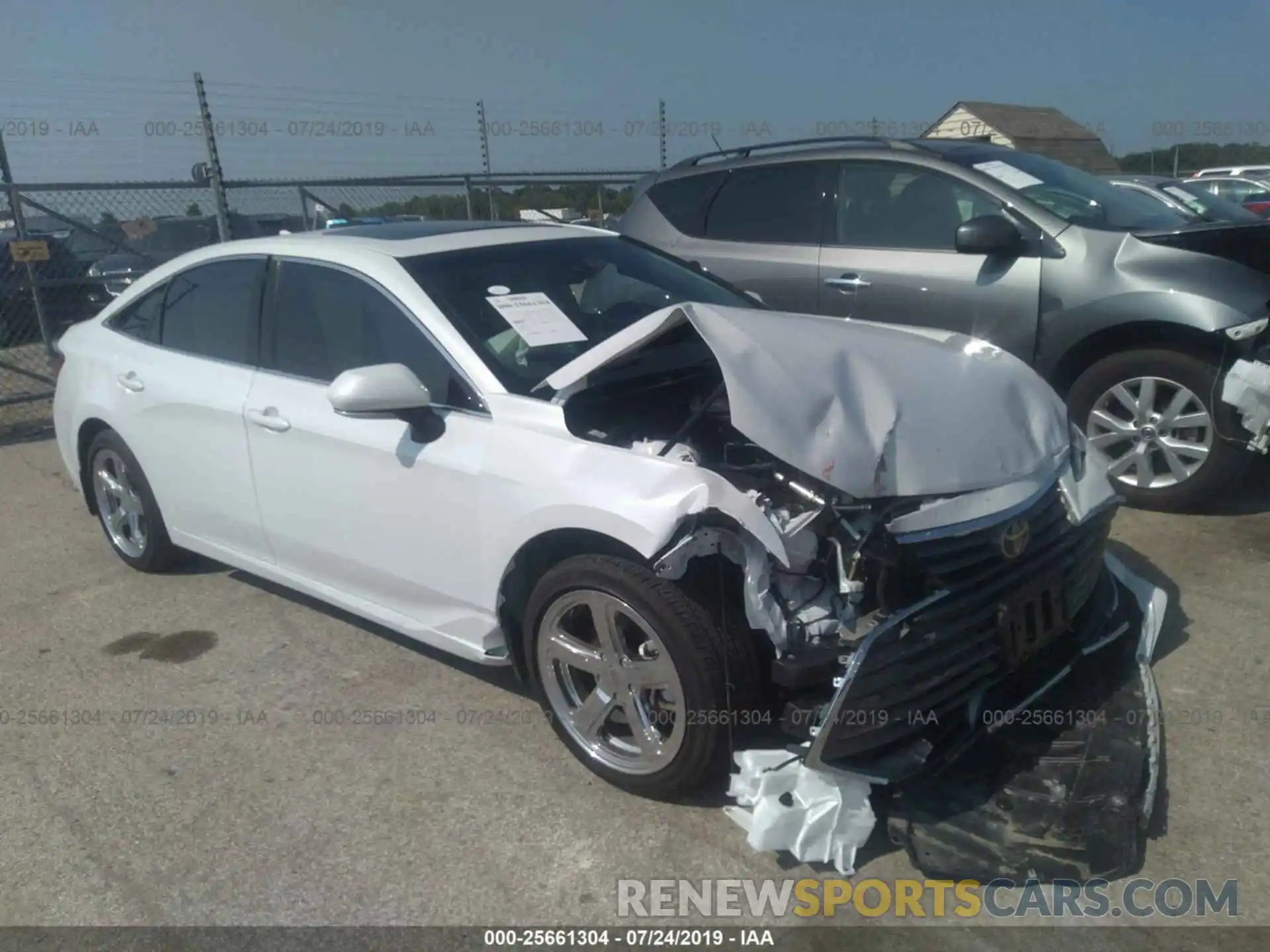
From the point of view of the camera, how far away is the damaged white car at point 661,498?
2711 millimetres

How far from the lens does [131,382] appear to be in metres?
4.67

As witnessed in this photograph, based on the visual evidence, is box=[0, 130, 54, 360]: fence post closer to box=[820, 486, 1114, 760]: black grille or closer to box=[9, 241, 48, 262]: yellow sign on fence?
box=[9, 241, 48, 262]: yellow sign on fence

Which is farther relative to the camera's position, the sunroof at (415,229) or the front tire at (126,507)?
the front tire at (126,507)

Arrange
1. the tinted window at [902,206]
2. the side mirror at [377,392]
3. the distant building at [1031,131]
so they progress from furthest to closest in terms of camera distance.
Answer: the distant building at [1031,131] < the tinted window at [902,206] < the side mirror at [377,392]

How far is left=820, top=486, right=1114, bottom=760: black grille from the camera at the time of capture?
262 centimetres

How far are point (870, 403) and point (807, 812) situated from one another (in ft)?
3.61

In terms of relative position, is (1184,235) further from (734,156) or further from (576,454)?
(576,454)

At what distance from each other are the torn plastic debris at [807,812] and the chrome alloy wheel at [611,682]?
0.85 feet

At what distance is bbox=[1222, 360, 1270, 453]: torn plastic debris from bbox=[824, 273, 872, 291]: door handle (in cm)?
180

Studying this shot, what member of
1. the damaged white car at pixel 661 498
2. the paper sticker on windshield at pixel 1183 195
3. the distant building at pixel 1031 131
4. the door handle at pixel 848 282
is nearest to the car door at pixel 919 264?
Answer: the door handle at pixel 848 282

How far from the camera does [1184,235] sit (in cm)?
493

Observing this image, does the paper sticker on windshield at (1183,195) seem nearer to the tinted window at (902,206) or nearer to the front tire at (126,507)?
the tinted window at (902,206)

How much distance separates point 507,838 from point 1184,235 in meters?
4.11

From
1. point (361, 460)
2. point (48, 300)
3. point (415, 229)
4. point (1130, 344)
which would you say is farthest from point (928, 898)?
point (48, 300)
